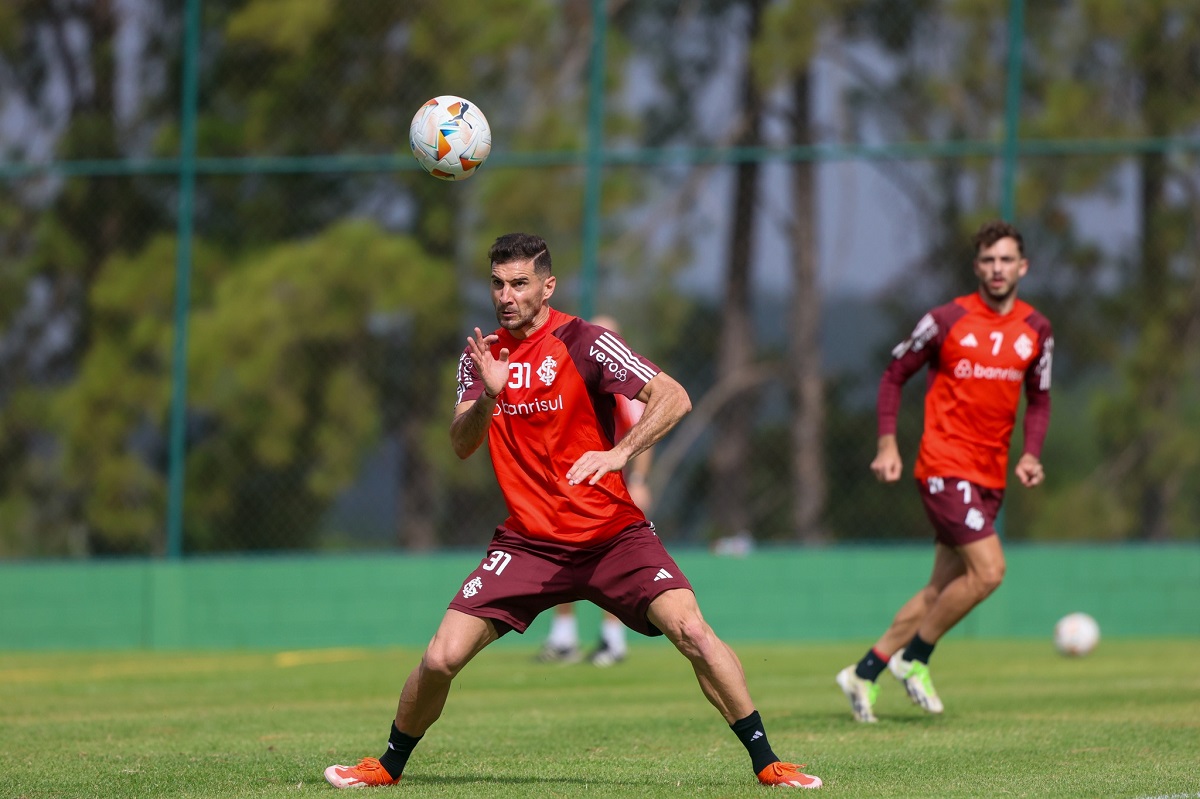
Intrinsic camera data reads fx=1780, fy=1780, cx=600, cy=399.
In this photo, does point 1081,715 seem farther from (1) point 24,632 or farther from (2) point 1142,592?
(1) point 24,632

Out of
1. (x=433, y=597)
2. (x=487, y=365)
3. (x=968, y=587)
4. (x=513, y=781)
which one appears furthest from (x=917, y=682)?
(x=433, y=597)

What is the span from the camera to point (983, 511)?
9.51 m

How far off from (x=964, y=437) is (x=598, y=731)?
2.54m

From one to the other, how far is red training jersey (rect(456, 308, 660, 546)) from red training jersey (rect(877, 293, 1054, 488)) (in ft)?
9.96

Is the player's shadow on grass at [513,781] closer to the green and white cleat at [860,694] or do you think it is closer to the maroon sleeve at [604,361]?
the maroon sleeve at [604,361]

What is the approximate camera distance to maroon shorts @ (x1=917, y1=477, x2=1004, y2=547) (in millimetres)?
9422

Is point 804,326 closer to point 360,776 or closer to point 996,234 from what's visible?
point 996,234

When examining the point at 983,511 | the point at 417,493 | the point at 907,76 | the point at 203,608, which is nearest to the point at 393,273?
the point at 417,493

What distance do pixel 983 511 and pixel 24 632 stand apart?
10639 millimetres

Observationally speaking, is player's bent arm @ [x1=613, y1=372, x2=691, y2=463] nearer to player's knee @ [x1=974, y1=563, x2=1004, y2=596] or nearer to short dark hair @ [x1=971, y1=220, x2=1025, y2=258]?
player's knee @ [x1=974, y1=563, x2=1004, y2=596]

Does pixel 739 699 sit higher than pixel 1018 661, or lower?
higher

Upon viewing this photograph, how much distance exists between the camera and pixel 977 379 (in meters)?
9.68

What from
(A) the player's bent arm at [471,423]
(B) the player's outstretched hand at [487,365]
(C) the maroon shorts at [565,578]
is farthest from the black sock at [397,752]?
(B) the player's outstretched hand at [487,365]

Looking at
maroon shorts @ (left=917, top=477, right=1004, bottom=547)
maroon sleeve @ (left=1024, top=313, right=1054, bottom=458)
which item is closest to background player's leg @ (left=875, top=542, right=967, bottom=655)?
maroon shorts @ (left=917, top=477, right=1004, bottom=547)
